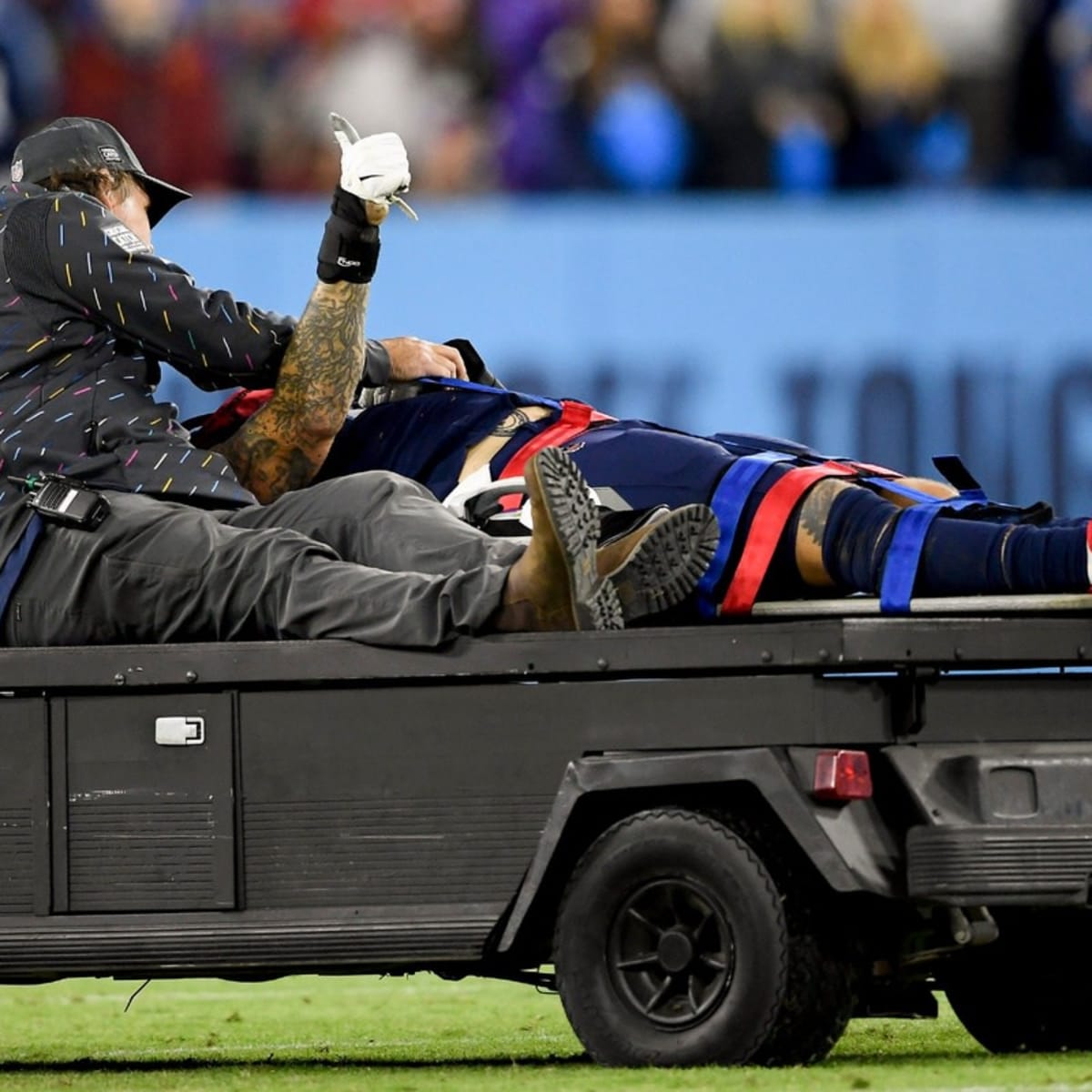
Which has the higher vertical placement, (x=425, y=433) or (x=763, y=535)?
(x=425, y=433)

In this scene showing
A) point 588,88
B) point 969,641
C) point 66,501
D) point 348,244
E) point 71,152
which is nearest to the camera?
point 969,641

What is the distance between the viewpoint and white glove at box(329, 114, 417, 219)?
6.23 meters

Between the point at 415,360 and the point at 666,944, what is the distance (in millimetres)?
1875

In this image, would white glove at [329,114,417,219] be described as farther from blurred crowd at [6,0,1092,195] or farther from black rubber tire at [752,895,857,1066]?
blurred crowd at [6,0,1092,195]

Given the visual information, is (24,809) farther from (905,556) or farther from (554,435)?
(905,556)

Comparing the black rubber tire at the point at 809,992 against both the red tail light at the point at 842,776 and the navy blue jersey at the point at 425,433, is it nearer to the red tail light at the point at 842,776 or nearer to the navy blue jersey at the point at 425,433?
the red tail light at the point at 842,776

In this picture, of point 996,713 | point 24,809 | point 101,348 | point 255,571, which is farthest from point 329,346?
point 996,713

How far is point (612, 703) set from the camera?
5703mm

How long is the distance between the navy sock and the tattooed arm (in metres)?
1.29

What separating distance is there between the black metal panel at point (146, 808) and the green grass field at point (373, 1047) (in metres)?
0.41

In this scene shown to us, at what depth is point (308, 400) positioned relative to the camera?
21.5 ft

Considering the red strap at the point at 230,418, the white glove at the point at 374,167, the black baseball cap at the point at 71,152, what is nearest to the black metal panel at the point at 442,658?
the red strap at the point at 230,418

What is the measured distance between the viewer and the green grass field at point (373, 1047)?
555 centimetres

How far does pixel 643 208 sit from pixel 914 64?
1.63 m
